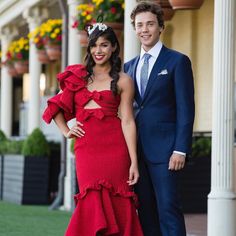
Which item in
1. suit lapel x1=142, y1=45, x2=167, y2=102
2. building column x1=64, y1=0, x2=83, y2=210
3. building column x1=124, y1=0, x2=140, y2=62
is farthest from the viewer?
building column x1=64, y1=0, x2=83, y2=210

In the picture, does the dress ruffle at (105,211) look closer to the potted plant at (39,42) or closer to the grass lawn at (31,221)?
the grass lawn at (31,221)

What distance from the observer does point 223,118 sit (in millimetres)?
8953

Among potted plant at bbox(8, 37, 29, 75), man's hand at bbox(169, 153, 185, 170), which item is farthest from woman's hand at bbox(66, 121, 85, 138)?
potted plant at bbox(8, 37, 29, 75)

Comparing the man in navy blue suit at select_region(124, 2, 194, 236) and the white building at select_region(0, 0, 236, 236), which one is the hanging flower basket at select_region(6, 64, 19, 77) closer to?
the white building at select_region(0, 0, 236, 236)

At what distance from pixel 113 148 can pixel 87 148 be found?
0.16 metres

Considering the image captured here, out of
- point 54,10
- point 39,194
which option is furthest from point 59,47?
point 39,194

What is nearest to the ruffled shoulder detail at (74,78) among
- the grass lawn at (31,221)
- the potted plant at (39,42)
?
the grass lawn at (31,221)

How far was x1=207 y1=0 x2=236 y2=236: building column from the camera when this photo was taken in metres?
A: 8.96

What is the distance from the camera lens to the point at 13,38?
2258cm

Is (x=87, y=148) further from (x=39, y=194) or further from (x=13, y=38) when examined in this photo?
(x=13, y=38)

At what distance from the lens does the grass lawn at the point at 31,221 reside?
35.6ft

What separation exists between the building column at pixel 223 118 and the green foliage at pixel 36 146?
24.2 feet

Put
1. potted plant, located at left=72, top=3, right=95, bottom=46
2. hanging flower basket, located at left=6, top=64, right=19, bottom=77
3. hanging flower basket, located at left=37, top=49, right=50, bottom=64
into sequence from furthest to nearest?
hanging flower basket, located at left=6, top=64, right=19, bottom=77 < hanging flower basket, located at left=37, top=49, right=50, bottom=64 < potted plant, located at left=72, top=3, right=95, bottom=46

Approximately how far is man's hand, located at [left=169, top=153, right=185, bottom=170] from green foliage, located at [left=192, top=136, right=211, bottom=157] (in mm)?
6599
